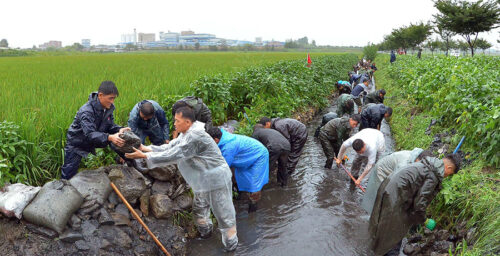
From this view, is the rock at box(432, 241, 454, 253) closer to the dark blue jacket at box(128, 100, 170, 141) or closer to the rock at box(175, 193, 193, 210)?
the rock at box(175, 193, 193, 210)

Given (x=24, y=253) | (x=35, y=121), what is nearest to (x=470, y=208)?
(x=24, y=253)

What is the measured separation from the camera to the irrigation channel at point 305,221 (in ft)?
13.9

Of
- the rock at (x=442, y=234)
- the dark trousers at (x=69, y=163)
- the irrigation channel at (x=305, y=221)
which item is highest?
the dark trousers at (x=69, y=163)

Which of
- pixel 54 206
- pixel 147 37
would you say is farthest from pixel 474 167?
pixel 147 37

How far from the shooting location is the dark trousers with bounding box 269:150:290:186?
5323 mm

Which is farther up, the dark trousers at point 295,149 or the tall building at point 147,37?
the tall building at point 147,37

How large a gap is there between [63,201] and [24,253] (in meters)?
0.53

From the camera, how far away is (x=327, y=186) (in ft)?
20.2

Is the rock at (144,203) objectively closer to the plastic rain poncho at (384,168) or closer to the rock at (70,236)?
the rock at (70,236)

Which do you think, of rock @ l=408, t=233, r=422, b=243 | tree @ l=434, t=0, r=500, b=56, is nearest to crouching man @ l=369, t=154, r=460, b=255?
rock @ l=408, t=233, r=422, b=243

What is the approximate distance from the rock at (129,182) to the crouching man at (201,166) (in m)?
0.49

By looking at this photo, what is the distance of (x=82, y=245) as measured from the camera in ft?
10.4

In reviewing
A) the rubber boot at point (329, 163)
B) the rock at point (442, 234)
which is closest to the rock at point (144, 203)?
the rock at point (442, 234)

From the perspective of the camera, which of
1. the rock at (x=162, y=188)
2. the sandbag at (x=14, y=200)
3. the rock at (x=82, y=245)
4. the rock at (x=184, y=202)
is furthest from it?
→ the rock at (x=184, y=202)
